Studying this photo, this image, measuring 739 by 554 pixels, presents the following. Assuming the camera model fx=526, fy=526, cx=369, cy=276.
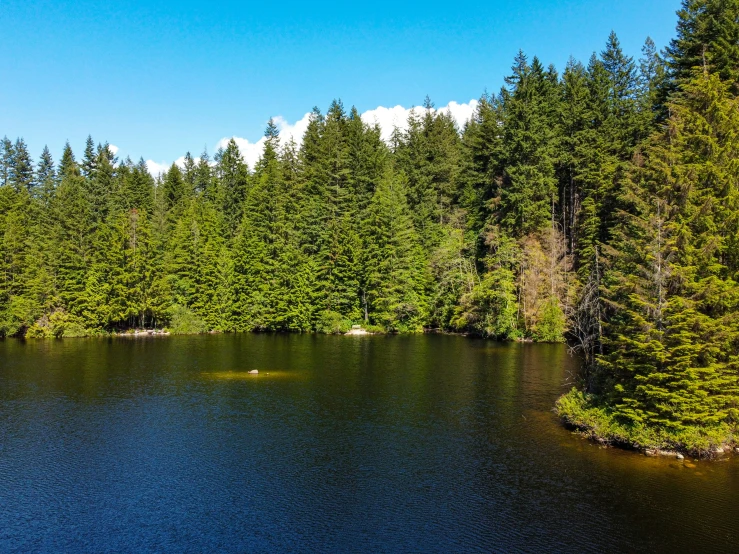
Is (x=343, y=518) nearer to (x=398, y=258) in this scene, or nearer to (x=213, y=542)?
(x=213, y=542)

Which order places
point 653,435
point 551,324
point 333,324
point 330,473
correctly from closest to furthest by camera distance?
point 330,473
point 653,435
point 551,324
point 333,324

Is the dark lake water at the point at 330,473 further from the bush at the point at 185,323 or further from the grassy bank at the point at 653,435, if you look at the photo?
the bush at the point at 185,323

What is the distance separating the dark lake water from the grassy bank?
28.1 inches

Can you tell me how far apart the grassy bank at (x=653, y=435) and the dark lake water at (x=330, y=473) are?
0.71m

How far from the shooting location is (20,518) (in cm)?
1809

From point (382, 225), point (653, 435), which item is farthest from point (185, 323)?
point (653, 435)

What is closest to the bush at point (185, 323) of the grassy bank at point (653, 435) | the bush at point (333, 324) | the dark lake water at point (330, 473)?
the bush at point (333, 324)

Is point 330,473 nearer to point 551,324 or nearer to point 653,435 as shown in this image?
point 653,435

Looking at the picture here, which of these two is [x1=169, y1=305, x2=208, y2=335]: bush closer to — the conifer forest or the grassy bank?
the conifer forest

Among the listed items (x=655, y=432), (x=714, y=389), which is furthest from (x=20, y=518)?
(x=714, y=389)

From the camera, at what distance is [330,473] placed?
864 inches

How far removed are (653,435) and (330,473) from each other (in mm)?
14240

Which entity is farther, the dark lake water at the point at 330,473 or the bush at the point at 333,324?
the bush at the point at 333,324

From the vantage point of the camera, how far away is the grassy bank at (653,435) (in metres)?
22.6
